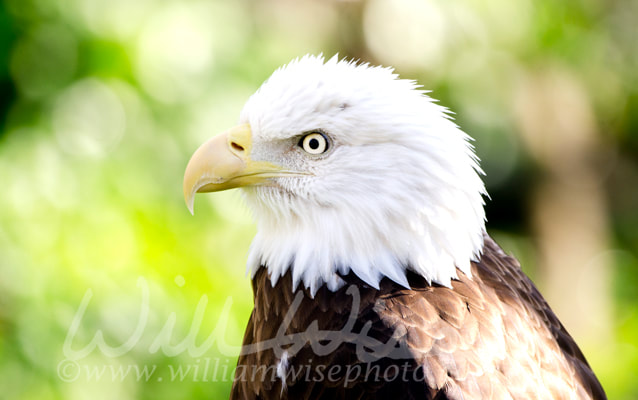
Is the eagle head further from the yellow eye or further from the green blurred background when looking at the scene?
the green blurred background

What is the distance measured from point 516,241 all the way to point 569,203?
666mm

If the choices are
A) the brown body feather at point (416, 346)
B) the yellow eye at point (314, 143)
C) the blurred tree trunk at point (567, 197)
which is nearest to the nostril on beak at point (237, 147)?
the yellow eye at point (314, 143)

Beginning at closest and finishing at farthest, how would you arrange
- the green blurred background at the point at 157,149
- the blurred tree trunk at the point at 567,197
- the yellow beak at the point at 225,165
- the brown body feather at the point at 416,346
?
the brown body feather at the point at 416,346
the yellow beak at the point at 225,165
the green blurred background at the point at 157,149
the blurred tree trunk at the point at 567,197

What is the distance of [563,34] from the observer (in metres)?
6.49

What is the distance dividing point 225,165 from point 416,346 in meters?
0.80

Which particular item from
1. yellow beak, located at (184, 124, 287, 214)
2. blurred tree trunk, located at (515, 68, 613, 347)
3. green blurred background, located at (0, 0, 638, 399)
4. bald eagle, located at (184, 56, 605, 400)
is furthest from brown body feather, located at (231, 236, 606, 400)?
blurred tree trunk, located at (515, 68, 613, 347)

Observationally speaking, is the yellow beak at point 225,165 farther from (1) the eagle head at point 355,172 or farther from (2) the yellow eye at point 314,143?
(2) the yellow eye at point 314,143

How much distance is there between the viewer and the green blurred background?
4277 millimetres

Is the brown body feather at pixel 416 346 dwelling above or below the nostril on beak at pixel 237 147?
below

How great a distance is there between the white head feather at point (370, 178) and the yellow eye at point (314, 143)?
2 cm

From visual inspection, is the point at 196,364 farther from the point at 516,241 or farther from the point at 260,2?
the point at 516,241

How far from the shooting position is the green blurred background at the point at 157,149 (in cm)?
428

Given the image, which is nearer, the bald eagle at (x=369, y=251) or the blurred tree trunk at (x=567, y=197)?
the bald eagle at (x=369, y=251)

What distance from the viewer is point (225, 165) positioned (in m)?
2.21
